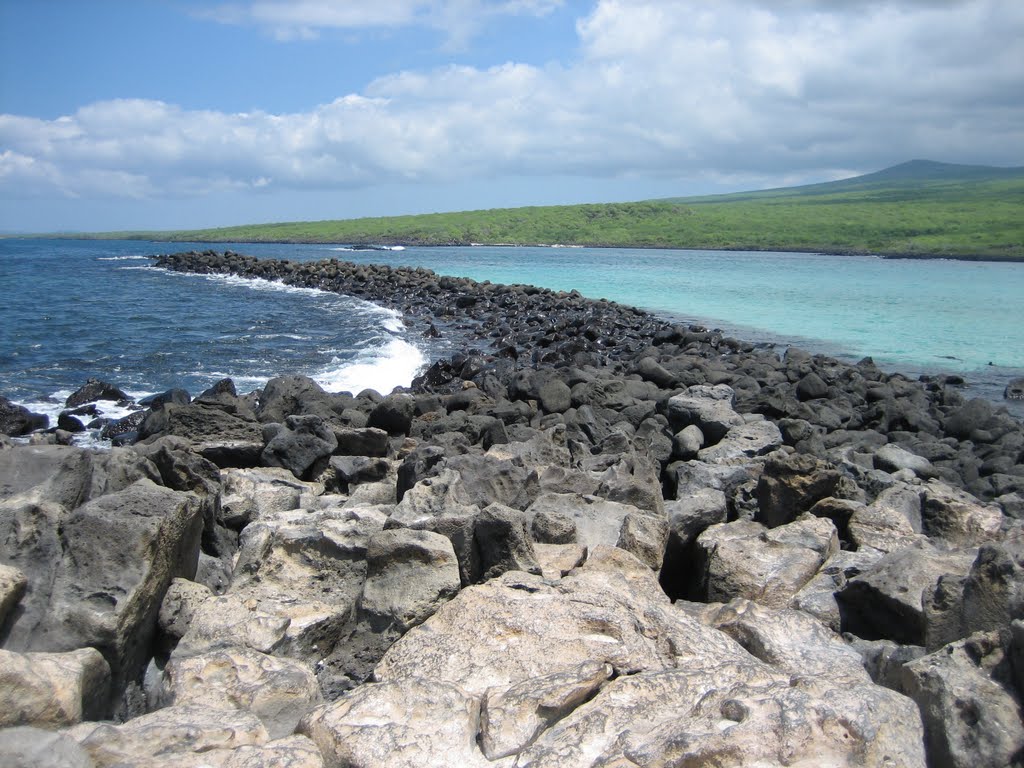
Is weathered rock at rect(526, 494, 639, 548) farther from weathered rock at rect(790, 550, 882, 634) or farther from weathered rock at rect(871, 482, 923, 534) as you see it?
A: weathered rock at rect(871, 482, 923, 534)

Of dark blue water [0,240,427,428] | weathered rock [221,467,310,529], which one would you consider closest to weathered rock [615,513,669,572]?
weathered rock [221,467,310,529]

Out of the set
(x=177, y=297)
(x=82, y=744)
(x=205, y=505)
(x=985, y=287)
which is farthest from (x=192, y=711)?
(x=985, y=287)

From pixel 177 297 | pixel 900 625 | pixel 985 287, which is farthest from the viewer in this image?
pixel 985 287

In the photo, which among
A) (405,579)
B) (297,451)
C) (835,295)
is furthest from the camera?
(835,295)

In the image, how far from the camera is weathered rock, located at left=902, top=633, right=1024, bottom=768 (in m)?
3.16

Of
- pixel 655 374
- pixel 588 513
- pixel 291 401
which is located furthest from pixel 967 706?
pixel 655 374

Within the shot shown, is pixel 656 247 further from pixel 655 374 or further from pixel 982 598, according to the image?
pixel 982 598

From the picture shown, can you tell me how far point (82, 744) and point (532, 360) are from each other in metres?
18.5

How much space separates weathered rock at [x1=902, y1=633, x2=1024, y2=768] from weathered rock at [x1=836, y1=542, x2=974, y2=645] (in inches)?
→ 43.8

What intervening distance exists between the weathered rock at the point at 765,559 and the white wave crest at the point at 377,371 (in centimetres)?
1128

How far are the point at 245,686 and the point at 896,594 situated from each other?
136 inches

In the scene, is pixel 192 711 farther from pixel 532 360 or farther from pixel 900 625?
pixel 532 360

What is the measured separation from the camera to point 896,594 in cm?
481

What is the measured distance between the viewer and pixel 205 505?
5887 millimetres
